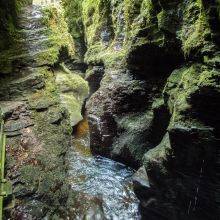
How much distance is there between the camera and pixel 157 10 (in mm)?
7141

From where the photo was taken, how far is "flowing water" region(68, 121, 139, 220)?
280 inches

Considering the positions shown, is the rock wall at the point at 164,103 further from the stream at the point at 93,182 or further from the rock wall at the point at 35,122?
the rock wall at the point at 35,122

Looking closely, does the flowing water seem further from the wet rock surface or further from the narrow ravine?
the wet rock surface

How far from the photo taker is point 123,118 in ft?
30.0

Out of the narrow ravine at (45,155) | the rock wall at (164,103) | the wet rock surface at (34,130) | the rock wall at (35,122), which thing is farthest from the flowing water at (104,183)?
the wet rock surface at (34,130)

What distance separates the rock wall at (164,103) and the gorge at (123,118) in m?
0.02

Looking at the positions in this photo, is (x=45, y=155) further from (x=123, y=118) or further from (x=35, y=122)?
(x=123, y=118)

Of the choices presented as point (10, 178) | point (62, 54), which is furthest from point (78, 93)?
point (10, 178)

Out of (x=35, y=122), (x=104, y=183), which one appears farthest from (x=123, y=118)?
(x=35, y=122)

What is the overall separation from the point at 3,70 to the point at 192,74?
15.5 feet

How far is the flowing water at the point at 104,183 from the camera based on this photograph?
7.11 metres

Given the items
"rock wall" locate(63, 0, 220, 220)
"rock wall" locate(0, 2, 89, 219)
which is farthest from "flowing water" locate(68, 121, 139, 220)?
"rock wall" locate(0, 2, 89, 219)

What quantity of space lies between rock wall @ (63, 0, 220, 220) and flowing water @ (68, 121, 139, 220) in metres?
0.41

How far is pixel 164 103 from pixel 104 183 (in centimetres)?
292
